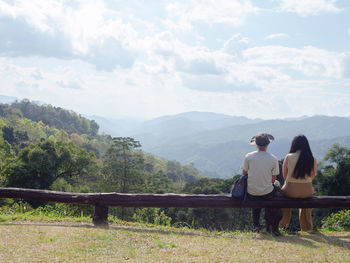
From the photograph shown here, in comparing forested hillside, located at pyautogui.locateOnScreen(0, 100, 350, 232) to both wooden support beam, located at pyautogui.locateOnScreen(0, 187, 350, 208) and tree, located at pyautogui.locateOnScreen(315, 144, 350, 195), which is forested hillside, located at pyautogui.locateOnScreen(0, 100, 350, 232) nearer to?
tree, located at pyautogui.locateOnScreen(315, 144, 350, 195)

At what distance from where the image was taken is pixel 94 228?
6355 millimetres

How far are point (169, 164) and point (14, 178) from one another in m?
92.2

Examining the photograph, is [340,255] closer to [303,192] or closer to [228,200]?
[303,192]

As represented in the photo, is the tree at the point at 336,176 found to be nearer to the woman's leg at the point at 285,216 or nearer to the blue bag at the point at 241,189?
the woman's leg at the point at 285,216

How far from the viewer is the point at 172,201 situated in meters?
6.46

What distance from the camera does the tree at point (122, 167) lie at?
32.7 meters

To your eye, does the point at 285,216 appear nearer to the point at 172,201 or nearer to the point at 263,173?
the point at 263,173

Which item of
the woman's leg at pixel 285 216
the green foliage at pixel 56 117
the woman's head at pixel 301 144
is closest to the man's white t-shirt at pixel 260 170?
the woman's head at pixel 301 144

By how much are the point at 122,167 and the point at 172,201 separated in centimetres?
2731

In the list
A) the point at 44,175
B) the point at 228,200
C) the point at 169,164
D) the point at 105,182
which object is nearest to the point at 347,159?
the point at 105,182

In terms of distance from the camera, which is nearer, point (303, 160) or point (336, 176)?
point (303, 160)

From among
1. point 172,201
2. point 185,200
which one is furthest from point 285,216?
point 172,201

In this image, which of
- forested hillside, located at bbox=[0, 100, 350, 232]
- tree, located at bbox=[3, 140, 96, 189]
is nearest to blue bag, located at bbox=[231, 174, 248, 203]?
forested hillside, located at bbox=[0, 100, 350, 232]

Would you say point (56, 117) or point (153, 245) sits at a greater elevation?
point (56, 117)
